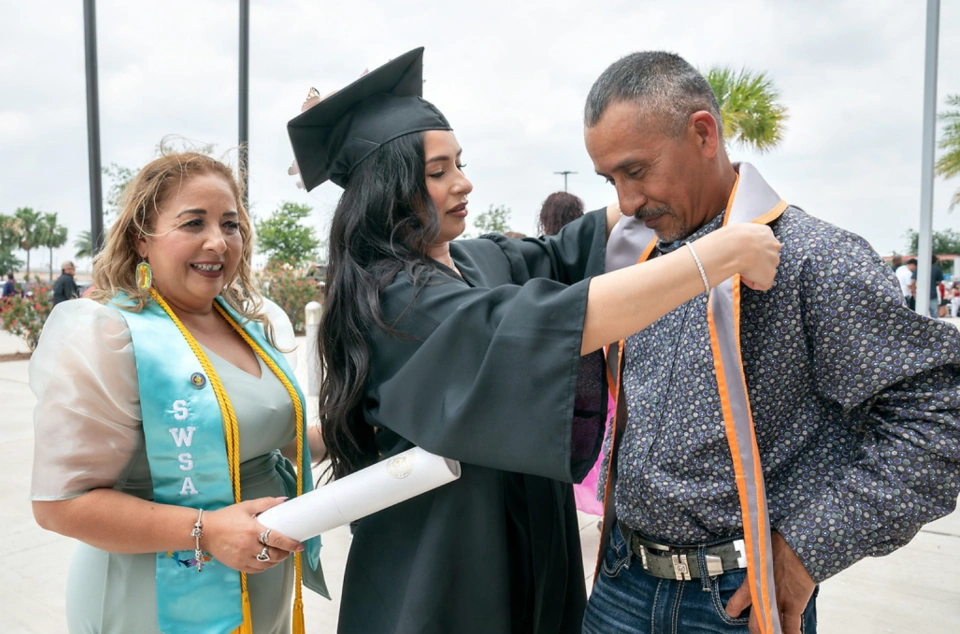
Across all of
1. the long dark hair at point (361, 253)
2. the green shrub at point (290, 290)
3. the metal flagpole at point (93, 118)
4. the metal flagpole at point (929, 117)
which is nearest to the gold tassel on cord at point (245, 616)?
the long dark hair at point (361, 253)

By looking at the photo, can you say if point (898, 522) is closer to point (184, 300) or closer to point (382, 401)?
point (382, 401)

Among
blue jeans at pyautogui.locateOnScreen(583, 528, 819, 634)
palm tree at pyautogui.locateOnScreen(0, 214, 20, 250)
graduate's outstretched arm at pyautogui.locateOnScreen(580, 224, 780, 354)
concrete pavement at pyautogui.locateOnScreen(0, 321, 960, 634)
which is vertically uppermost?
palm tree at pyautogui.locateOnScreen(0, 214, 20, 250)

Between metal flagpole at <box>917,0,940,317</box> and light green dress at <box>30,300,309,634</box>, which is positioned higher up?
metal flagpole at <box>917,0,940,317</box>

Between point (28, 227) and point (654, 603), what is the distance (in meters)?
80.9

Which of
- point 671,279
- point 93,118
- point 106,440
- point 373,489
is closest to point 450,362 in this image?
point 373,489

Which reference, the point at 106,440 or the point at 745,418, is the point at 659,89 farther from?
the point at 106,440

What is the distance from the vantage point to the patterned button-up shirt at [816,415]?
1168 millimetres

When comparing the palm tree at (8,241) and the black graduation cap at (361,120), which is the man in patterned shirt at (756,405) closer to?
the black graduation cap at (361,120)

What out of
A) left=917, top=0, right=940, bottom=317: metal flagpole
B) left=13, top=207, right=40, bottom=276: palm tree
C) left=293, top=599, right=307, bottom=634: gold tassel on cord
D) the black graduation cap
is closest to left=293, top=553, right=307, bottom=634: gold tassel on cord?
left=293, top=599, right=307, bottom=634: gold tassel on cord

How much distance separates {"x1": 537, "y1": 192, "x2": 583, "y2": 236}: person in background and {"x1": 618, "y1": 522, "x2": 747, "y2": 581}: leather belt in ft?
9.75

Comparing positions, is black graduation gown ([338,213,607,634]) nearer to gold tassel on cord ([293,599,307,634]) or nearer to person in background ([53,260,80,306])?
gold tassel on cord ([293,599,307,634])

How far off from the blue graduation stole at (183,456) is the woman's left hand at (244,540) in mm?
84

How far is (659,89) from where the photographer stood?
4.60 feet

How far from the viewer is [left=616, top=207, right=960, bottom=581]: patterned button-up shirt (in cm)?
117
